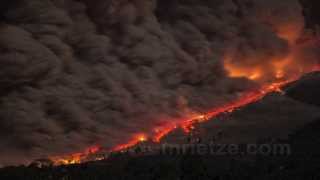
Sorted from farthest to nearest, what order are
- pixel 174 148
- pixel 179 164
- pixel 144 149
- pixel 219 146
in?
pixel 219 146, pixel 174 148, pixel 144 149, pixel 179 164

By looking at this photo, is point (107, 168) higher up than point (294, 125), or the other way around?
point (294, 125)

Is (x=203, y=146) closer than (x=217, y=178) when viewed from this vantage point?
No

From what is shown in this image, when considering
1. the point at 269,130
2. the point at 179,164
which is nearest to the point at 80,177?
the point at 179,164

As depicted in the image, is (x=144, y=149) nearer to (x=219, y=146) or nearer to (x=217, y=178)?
(x=217, y=178)

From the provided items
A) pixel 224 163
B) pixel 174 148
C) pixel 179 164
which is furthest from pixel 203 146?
pixel 179 164

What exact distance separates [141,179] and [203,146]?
656 inches

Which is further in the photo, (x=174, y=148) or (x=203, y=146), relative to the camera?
(x=203, y=146)

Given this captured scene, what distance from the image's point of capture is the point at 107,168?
151ft

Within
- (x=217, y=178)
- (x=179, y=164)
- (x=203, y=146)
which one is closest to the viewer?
(x=217, y=178)

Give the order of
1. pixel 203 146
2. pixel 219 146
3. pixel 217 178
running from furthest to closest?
pixel 219 146, pixel 203 146, pixel 217 178

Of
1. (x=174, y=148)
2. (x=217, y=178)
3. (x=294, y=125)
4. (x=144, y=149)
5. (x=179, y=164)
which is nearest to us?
(x=217, y=178)

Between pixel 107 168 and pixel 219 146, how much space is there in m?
19.3

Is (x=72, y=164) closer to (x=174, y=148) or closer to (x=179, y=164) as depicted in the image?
(x=179, y=164)

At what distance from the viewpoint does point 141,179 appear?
41.3 m
